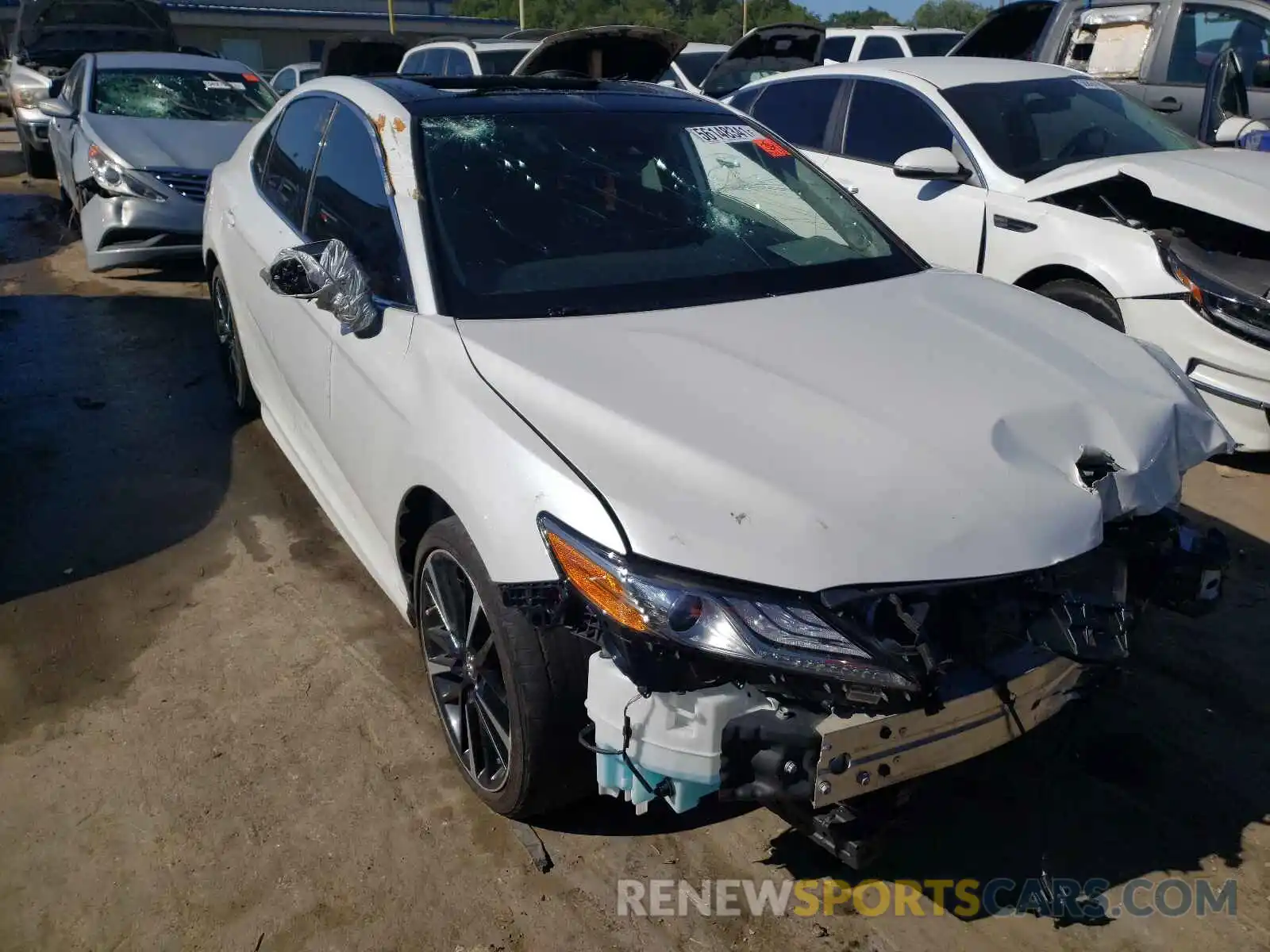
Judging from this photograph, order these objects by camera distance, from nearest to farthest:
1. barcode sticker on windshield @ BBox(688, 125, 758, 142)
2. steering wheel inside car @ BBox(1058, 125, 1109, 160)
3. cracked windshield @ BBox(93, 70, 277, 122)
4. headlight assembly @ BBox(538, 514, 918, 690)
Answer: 1. headlight assembly @ BBox(538, 514, 918, 690)
2. barcode sticker on windshield @ BBox(688, 125, 758, 142)
3. steering wheel inside car @ BBox(1058, 125, 1109, 160)
4. cracked windshield @ BBox(93, 70, 277, 122)

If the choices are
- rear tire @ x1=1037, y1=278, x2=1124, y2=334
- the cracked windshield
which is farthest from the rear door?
the cracked windshield

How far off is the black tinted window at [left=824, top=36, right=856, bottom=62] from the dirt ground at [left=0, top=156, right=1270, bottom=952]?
10627 millimetres

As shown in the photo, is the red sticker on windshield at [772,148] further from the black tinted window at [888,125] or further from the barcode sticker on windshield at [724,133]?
the black tinted window at [888,125]

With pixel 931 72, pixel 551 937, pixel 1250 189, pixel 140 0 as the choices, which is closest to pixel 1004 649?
pixel 551 937

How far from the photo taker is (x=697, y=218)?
3.46m

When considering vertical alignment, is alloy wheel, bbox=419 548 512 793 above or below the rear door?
below

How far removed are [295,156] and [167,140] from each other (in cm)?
469

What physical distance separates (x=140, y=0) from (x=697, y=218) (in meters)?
12.7

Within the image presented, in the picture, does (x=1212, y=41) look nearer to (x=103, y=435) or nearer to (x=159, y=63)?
(x=103, y=435)

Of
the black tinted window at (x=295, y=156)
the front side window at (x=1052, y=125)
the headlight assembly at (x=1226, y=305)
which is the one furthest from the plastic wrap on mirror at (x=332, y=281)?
the front side window at (x=1052, y=125)

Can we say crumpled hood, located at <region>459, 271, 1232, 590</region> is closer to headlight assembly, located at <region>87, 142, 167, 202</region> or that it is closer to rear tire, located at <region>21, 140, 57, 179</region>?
headlight assembly, located at <region>87, 142, 167, 202</region>

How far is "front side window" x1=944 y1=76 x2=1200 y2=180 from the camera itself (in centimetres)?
571

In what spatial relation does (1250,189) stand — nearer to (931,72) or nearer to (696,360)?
(931,72)

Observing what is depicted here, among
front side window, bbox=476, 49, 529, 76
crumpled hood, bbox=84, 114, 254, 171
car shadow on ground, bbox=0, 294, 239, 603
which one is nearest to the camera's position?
car shadow on ground, bbox=0, 294, 239, 603
